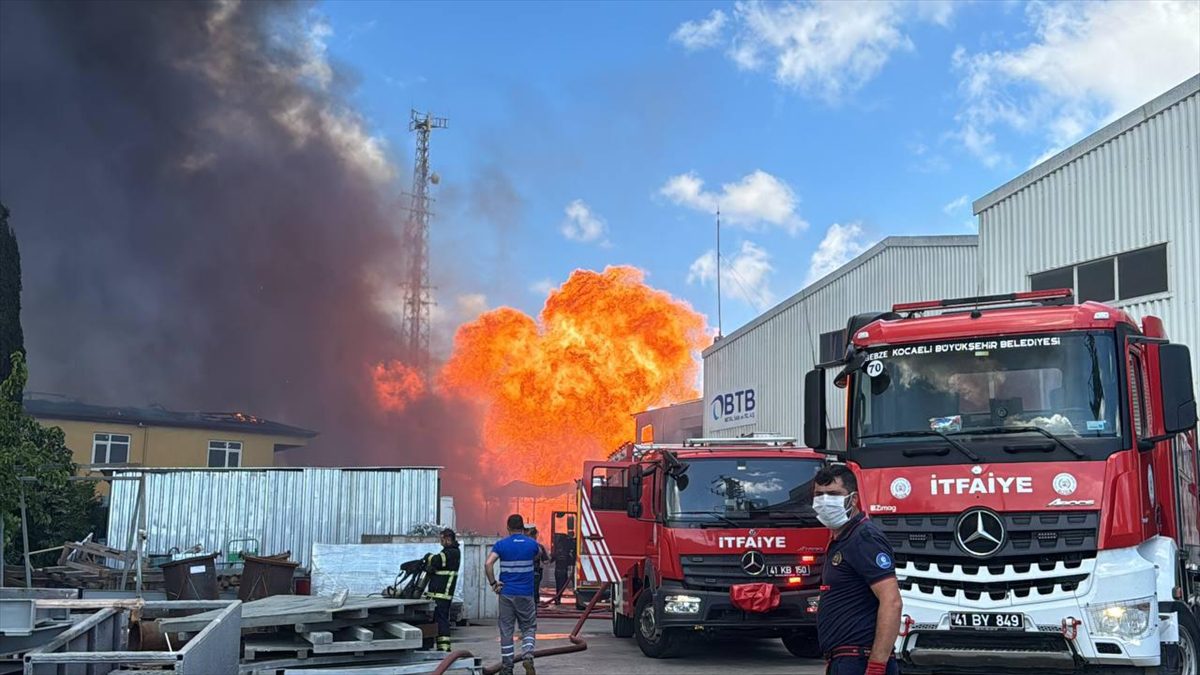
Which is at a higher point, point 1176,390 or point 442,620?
point 1176,390

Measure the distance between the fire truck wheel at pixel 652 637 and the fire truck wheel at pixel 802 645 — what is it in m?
1.33

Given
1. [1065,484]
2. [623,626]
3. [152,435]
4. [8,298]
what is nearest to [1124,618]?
[1065,484]

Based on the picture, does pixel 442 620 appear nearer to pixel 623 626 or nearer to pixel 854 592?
pixel 623 626

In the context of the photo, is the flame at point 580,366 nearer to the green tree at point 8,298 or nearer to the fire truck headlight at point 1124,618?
the green tree at point 8,298

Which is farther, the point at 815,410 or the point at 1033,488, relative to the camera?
the point at 815,410

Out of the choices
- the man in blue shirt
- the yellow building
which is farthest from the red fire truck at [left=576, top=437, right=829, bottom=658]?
the yellow building

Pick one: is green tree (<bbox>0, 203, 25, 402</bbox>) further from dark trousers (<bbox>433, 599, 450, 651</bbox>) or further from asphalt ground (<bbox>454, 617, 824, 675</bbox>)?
dark trousers (<bbox>433, 599, 450, 651</bbox>)

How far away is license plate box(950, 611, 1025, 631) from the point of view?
23.3 ft

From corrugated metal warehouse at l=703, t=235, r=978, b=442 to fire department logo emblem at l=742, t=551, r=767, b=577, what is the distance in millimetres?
8133

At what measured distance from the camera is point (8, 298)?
27.9m

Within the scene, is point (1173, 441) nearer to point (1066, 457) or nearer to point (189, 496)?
point (1066, 457)

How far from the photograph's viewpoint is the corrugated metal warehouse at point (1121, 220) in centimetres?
1350

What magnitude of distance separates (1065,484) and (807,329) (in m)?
15.3

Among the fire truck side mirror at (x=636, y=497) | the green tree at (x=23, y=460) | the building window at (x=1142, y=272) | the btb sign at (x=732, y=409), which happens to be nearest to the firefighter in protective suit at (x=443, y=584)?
the fire truck side mirror at (x=636, y=497)
